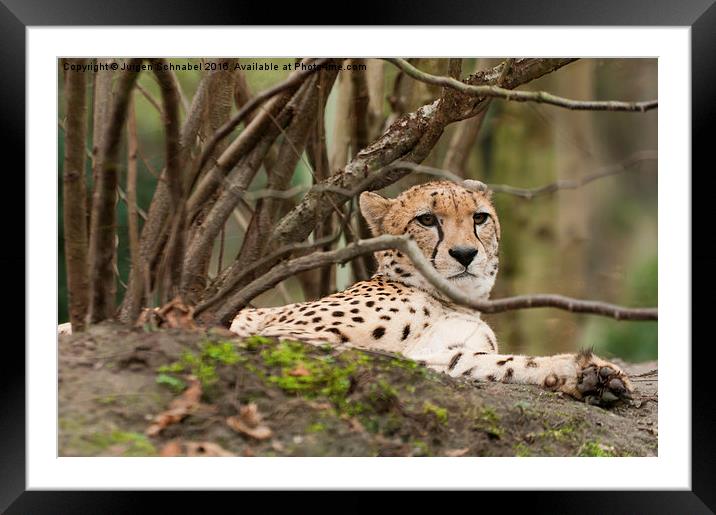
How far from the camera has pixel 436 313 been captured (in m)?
4.12

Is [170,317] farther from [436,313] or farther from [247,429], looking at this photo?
[436,313]

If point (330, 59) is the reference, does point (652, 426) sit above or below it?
below

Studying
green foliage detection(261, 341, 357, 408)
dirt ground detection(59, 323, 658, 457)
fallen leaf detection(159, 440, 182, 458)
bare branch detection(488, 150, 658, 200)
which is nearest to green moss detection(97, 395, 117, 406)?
dirt ground detection(59, 323, 658, 457)

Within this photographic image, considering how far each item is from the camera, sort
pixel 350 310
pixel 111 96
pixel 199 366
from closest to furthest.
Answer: pixel 199 366
pixel 111 96
pixel 350 310

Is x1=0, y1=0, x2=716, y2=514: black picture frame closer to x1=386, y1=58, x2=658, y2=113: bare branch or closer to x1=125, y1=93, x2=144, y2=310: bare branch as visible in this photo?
x1=386, y1=58, x2=658, y2=113: bare branch

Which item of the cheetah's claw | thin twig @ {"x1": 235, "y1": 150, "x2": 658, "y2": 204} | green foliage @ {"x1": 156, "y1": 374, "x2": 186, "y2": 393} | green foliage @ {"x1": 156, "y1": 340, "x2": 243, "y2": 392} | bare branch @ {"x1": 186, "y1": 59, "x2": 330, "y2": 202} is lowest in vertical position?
the cheetah's claw

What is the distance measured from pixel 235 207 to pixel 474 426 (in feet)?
4.81

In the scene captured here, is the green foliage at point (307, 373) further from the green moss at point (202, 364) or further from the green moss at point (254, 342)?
the green moss at point (202, 364)

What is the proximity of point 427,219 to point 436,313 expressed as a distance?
0.48 meters

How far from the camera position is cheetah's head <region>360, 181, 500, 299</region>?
4043mm

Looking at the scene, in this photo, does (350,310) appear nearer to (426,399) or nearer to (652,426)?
(426,399)
